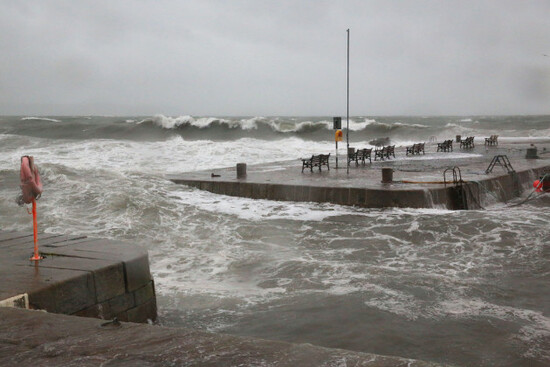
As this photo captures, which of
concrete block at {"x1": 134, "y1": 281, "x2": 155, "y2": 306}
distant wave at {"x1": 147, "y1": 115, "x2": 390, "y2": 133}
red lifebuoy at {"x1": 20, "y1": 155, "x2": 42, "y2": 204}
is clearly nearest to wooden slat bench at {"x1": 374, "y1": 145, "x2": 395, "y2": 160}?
concrete block at {"x1": 134, "y1": 281, "x2": 155, "y2": 306}

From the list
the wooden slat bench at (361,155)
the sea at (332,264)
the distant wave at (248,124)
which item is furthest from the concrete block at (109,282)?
the distant wave at (248,124)

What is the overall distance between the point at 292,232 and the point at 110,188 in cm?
709

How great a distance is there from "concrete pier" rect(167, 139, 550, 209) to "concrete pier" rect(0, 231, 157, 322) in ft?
25.9

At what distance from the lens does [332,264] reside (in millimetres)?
9195

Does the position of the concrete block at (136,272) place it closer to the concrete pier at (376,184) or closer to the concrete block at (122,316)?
the concrete block at (122,316)

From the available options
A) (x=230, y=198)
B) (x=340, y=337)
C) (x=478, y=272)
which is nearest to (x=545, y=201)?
(x=478, y=272)

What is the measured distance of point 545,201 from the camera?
579 inches

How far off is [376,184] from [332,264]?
5841 mm

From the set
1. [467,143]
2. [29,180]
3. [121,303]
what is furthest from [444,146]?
[29,180]

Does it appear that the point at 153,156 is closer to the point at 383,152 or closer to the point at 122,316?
the point at 383,152

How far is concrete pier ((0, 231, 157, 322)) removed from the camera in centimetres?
530

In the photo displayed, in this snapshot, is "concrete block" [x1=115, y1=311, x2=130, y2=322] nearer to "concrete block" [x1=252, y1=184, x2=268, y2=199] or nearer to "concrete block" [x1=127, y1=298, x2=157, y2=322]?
"concrete block" [x1=127, y1=298, x2=157, y2=322]

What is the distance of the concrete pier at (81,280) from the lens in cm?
530

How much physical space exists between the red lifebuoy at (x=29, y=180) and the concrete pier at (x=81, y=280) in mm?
808
